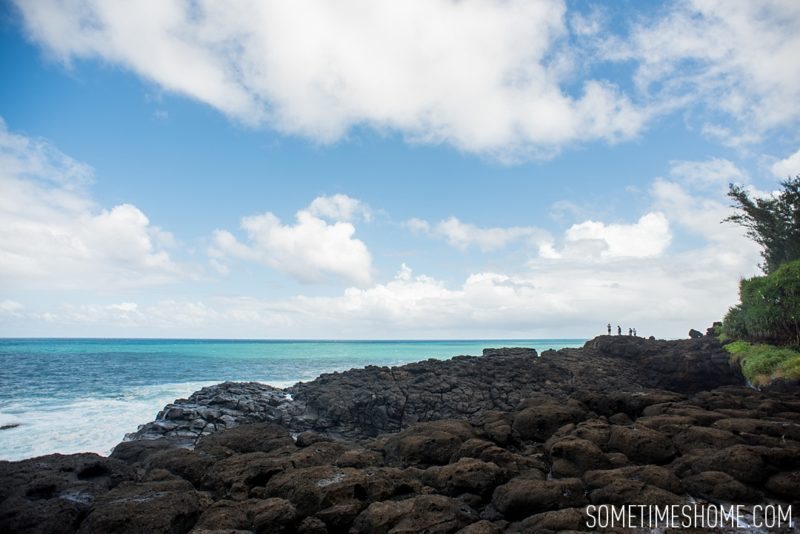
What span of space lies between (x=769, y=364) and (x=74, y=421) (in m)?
37.4

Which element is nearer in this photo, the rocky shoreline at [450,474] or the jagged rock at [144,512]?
the jagged rock at [144,512]

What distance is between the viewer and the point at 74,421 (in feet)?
81.4

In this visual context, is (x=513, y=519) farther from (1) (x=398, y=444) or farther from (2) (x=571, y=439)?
(1) (x=398, y=444)

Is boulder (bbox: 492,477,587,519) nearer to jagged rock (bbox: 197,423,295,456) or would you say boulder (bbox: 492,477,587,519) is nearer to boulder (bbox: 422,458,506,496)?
boulder (bbox: 422,458,506,496)

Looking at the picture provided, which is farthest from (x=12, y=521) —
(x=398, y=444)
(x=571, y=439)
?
(x=571, y=439)

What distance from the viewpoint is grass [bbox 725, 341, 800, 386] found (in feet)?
63.4

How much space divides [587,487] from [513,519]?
190cm

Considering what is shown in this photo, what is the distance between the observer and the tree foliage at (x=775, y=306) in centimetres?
2492

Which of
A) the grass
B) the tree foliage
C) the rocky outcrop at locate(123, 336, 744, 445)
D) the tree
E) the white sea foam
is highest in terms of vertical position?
the tree

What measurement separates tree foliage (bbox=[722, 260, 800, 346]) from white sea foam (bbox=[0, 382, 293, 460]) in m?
36.6

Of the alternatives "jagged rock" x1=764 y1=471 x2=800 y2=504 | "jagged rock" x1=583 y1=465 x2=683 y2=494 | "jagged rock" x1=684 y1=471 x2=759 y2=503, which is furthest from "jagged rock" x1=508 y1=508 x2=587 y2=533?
"jagged rock" x1=764 y1=471 x2=800 y2=504

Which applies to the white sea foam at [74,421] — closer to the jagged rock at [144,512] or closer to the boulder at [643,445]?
the jagged rock at [144,512]

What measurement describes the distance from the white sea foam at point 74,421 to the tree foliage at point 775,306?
36584 millimetres

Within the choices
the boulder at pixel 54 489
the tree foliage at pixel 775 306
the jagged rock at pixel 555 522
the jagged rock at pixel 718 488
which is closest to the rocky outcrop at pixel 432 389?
the tree foliage at pixel 775 306
